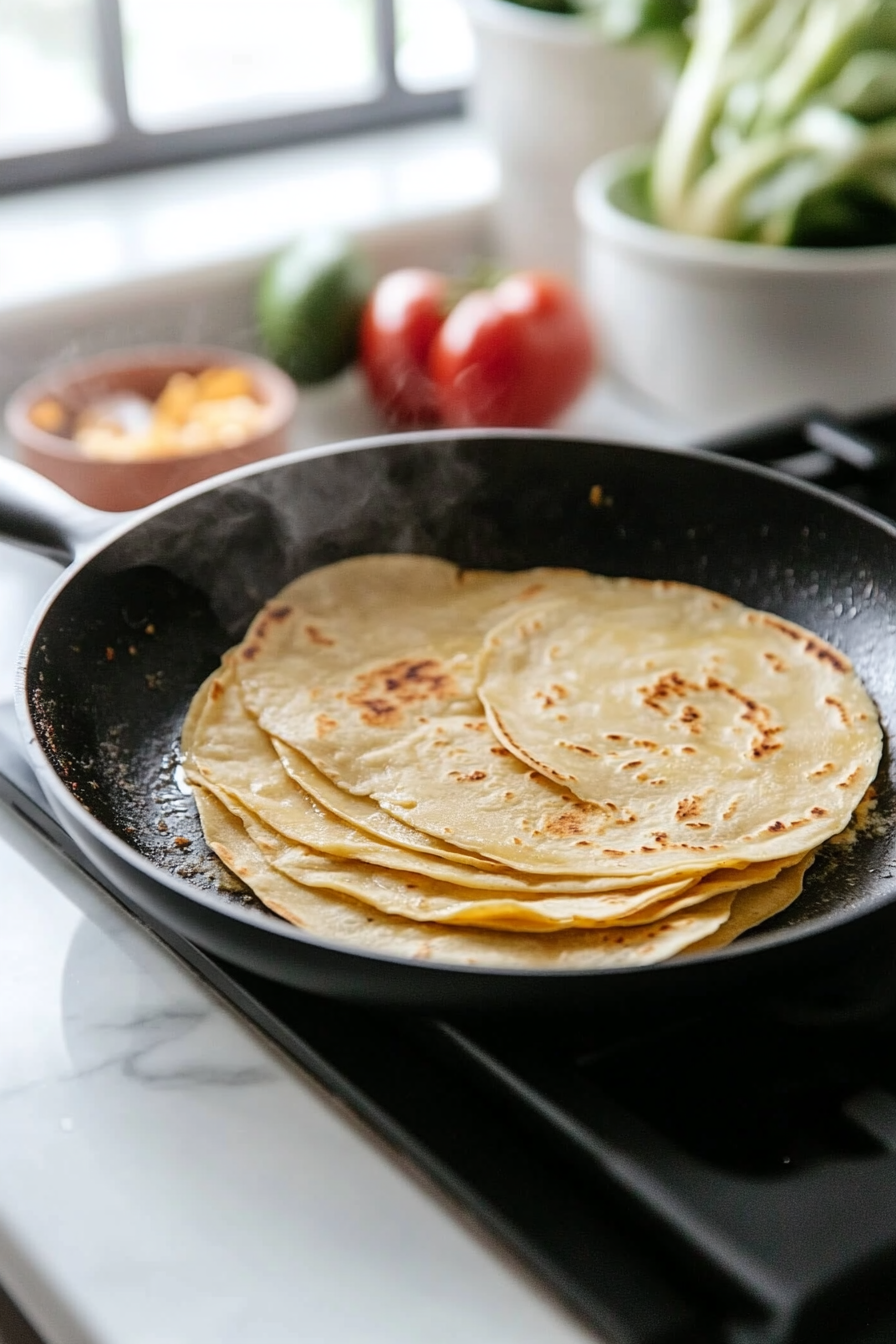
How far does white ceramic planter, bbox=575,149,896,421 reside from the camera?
1411 mm

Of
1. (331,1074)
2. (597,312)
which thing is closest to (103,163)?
(597,312)

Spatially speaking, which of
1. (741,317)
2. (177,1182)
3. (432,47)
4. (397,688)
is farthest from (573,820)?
(432,47)

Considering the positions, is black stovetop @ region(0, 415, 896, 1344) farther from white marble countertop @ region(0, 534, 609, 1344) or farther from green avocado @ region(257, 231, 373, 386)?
green avocado @ region(257, 231, 373, 386)

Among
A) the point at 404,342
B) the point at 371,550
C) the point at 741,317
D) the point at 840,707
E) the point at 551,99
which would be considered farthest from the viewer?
the point at 551,99

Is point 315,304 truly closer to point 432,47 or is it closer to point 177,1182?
point 432,47

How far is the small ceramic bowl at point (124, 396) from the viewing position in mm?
1316

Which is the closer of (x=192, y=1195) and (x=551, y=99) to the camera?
(x=192, y=1195)

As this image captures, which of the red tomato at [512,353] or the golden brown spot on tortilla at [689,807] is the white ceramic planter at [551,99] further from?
the golden brown spot on tortilla at [689,807]

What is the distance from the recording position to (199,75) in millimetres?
2100

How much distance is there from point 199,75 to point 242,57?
0.08 metres

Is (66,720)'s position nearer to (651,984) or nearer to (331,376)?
(651,984)

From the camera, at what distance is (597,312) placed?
1599 mm

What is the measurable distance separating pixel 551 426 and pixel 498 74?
0.43 meters

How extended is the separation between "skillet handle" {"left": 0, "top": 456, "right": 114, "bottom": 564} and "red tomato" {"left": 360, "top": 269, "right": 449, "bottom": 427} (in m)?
0.68
